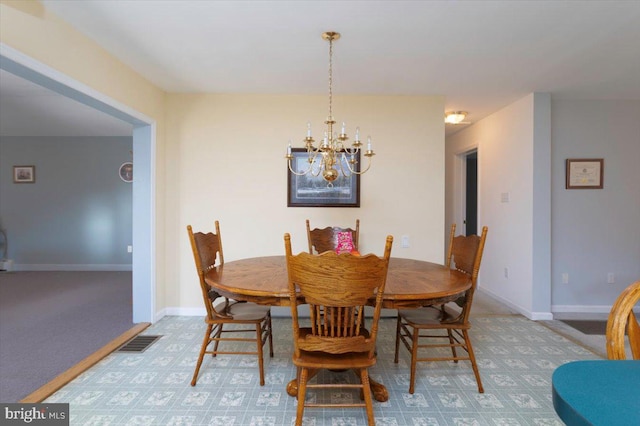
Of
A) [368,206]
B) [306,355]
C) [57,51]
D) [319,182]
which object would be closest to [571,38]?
[368,206]

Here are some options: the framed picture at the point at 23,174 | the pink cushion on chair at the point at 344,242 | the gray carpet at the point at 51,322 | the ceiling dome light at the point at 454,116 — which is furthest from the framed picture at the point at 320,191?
the framed picture at the point at 23,174

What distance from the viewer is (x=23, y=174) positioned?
218 inches

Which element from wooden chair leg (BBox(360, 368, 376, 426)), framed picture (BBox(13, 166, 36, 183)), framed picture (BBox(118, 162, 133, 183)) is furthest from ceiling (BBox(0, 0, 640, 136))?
framed picture (BBox(13, 166, 36, 183))

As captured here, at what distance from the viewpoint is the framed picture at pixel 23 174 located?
5.53 meters

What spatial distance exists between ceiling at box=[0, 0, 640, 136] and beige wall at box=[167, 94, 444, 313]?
0.20 m

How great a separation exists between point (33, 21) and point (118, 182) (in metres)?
4.34

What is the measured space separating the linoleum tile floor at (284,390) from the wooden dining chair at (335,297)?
43 cm

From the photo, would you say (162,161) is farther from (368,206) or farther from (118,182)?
(118,182)

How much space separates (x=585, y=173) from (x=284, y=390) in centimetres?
400

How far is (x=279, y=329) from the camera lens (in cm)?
296

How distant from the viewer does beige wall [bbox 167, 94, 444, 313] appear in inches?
130

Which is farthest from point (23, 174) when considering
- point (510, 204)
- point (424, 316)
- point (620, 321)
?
point (510, 204)

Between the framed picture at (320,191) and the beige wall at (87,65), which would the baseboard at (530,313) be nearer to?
the framed picture at (320,191)

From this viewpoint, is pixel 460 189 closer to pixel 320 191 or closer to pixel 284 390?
pixel 320 191
